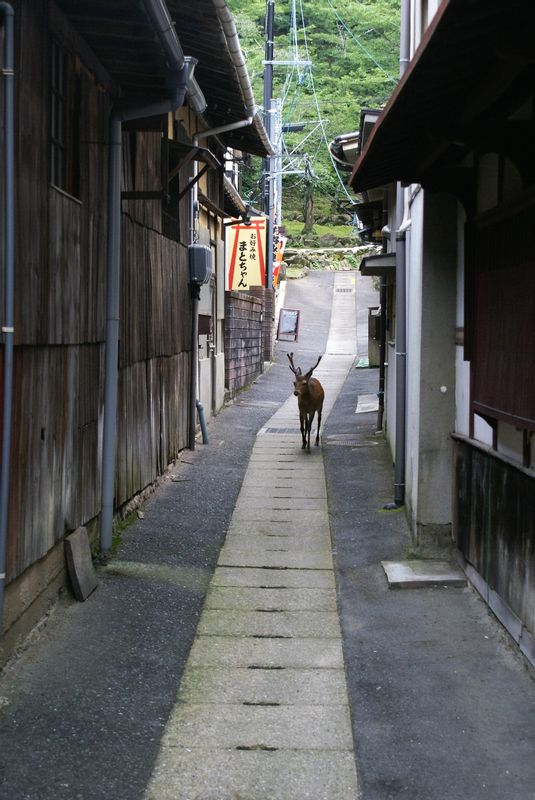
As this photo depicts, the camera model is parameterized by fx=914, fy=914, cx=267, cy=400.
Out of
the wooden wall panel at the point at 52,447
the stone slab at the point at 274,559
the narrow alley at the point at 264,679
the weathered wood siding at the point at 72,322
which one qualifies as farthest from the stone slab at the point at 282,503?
the wooden wall panel at the point at 52,447

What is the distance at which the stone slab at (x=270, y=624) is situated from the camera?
694 cm

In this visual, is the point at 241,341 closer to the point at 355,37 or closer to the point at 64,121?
the point at 64,121

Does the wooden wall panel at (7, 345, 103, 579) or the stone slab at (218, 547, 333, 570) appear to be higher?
the wooden wall panel at (7, 345, 103, 579)

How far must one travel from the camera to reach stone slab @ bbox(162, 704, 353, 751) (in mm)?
5023

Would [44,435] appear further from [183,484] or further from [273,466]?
[273,466]

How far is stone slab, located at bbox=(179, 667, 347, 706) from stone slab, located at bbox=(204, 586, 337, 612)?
1.39 metres

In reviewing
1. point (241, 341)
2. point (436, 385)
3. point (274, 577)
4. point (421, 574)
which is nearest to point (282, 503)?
point (274, 577)

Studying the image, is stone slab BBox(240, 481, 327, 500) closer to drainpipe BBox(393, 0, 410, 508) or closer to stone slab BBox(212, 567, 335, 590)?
drainpipe BBox(393, 0, 410, 508)

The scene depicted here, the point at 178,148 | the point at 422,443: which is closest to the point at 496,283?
the point at 422,443

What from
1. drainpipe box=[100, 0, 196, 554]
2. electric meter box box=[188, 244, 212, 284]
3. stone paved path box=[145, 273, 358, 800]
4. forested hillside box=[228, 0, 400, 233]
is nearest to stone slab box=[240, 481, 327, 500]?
stone paved path box=[145, 273, 358, 800]

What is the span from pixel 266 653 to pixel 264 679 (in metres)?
0.50

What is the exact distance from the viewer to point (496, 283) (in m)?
6.79

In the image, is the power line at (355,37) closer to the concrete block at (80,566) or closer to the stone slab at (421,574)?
the stone slab at (421,574)

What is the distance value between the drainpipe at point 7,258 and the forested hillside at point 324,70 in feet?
164
